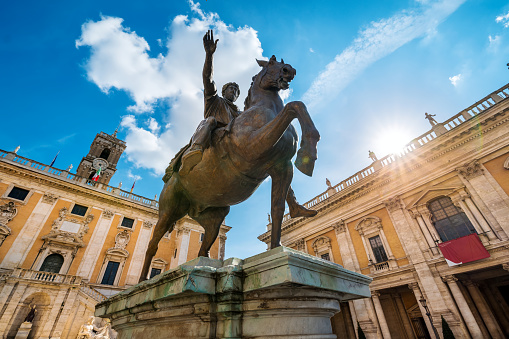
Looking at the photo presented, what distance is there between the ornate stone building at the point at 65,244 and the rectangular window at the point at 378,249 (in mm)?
15761

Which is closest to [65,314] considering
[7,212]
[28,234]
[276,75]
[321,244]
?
[28,234]

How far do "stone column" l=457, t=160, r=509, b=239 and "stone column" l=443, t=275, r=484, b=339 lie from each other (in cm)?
327

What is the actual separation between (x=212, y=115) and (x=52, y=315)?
60.9ft

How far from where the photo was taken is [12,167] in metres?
17.8

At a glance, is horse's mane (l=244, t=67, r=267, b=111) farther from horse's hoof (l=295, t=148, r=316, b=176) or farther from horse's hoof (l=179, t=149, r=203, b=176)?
horse's hoof (l=295, t=148, r=316, b=176)

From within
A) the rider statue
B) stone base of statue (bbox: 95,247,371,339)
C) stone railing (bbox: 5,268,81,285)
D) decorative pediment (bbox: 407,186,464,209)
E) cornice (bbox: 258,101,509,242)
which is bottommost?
stone base of statue (bbox: 95,247,371,339)

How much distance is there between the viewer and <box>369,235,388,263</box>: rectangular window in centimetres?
1440

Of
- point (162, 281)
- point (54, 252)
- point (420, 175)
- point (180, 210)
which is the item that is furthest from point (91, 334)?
point (420, 175)

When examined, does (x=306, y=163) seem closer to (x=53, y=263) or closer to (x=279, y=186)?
(x=279, y=186)

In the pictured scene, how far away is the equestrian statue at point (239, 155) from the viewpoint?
224 cm

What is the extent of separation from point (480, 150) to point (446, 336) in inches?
359

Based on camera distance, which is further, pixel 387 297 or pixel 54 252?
pixel 54 252

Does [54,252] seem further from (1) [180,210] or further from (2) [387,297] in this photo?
(2) [387,297]

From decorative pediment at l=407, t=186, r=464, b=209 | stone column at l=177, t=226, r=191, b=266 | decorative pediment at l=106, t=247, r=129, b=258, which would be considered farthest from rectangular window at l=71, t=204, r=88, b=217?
decorative pediment at l=407, t=186, r=464, b=209
